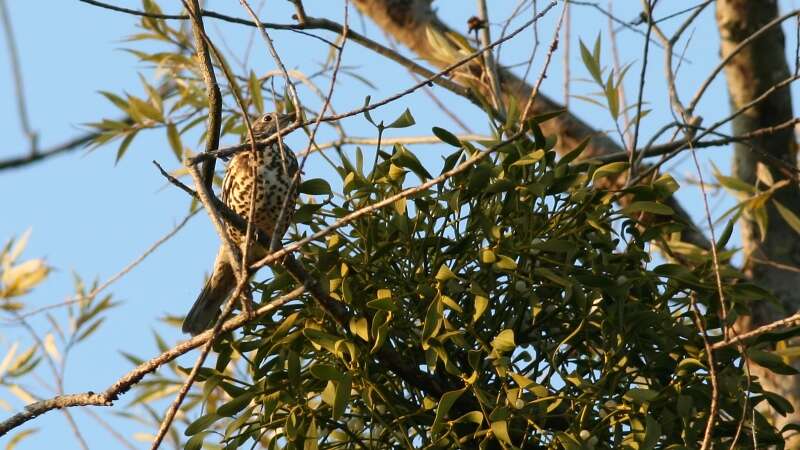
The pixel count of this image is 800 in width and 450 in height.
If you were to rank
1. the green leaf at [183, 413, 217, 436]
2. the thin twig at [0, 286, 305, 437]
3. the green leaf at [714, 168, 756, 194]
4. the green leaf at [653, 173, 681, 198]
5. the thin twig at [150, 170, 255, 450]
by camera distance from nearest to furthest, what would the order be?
the thin twig at [150, 170, 255, 450] → the thin twig at [0, 286, 305, 437] → the green leaf at [183, 413, 217, 436] → the green leaf at [653, 173, 681, 198] → the green leaf at [714, 168, 756, 194]

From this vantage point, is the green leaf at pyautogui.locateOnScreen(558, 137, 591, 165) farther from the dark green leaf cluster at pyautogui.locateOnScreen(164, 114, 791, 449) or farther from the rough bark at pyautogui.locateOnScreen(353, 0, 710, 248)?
the rough bark at pyautogui.locateOnScreen(353, 0, 710, 248)

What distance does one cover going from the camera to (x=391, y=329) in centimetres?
216

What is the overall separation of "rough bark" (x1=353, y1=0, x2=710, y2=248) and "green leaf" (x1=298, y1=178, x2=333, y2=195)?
3.42 feet

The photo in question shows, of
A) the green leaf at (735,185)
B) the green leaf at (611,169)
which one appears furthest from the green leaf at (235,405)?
the green leaf at (735,185)

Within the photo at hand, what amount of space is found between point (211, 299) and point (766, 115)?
5.66 ft

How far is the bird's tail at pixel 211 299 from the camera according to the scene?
2869 mm

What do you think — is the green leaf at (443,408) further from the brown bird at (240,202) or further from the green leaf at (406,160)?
the brown bird at (240,202)

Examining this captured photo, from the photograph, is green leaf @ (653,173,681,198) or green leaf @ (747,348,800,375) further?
green leaf @ (653,173,681,198)

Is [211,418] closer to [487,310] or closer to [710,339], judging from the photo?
Answer: [487,310]

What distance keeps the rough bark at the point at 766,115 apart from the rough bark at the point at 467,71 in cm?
26

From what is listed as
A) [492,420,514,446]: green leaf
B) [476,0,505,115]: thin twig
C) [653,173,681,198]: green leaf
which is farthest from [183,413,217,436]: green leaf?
[476,0,505,115]: thin twig

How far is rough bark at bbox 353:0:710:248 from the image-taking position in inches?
135

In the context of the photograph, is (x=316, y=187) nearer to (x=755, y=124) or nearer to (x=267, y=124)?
(x=267, y=124)

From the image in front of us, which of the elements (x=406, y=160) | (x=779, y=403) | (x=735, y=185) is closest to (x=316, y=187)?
(x=406, y=160)
